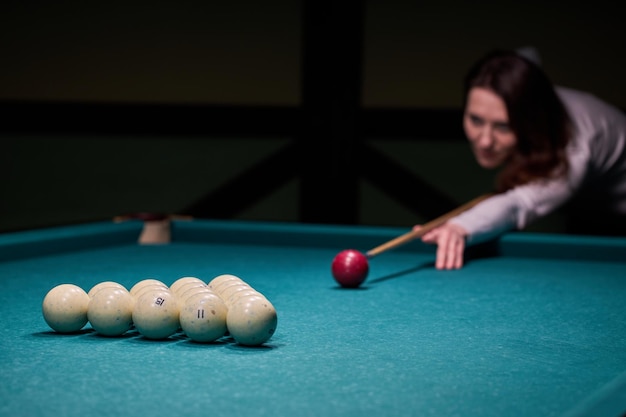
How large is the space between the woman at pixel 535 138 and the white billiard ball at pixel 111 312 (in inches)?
80.1

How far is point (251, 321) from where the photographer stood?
188 cm

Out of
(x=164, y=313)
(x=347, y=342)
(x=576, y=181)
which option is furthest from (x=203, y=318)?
(x=576, y=181)

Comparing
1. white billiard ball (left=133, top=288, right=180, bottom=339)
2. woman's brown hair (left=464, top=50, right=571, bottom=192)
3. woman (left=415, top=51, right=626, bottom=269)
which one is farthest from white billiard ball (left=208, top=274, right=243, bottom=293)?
woman's brown hair (left=464, top=50, right=571, bottom=192)

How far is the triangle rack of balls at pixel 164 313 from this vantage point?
1.90m

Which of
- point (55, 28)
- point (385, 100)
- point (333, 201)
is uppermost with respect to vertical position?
point (55, 28)

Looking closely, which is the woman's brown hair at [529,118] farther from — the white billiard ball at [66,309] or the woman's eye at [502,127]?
the white billiard ball at [66,309]

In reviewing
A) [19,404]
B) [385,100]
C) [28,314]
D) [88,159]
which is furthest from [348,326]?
[88,159]

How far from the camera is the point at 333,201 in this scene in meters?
5.98

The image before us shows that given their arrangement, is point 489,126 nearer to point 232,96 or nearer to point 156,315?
point 156,315

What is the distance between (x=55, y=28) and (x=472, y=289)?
16.6 feet

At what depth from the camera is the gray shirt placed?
369 cm

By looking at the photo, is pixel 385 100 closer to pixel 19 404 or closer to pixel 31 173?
pixel 31 173

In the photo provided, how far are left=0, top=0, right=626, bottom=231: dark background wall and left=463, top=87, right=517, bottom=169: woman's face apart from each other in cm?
162

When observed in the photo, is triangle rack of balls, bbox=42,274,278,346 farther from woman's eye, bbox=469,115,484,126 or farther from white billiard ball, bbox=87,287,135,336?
woman's eye, bbox=469,115,484,126
